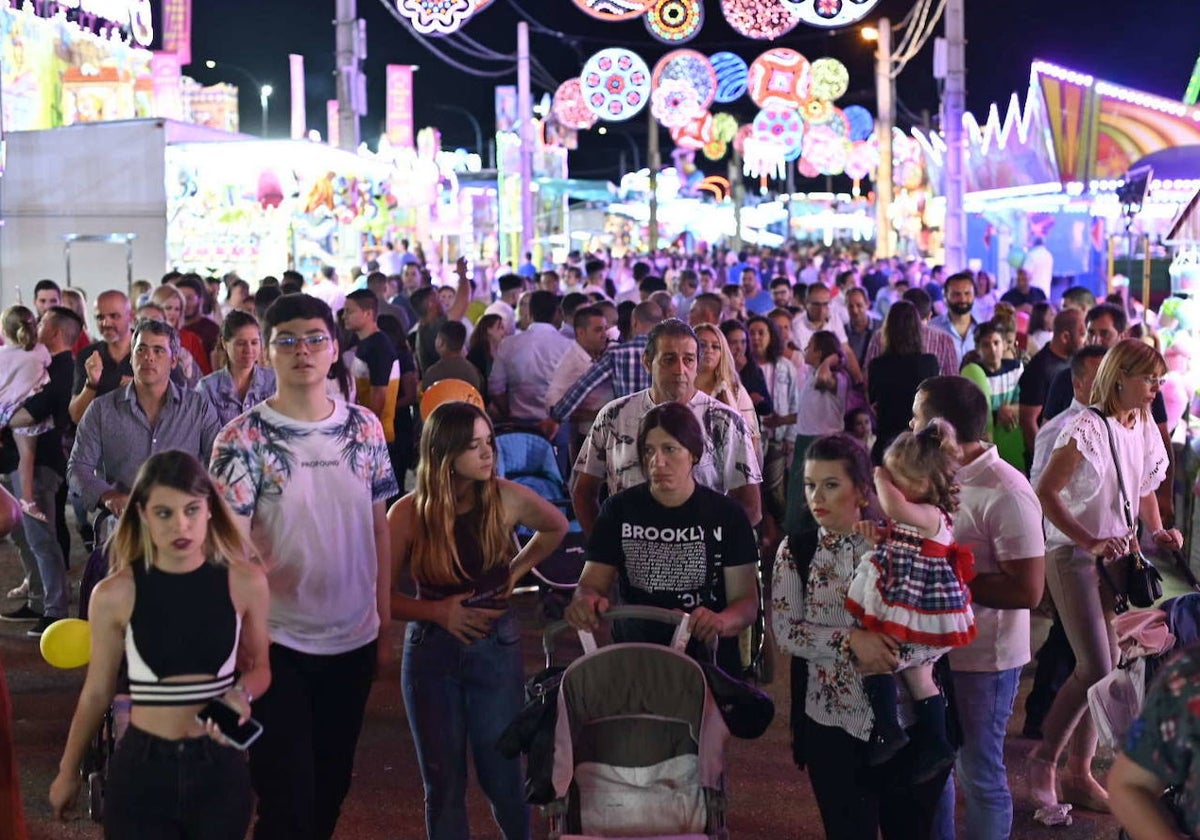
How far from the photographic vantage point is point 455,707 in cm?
480

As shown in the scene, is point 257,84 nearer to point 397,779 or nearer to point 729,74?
point 729,74

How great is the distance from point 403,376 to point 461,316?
3.09 metres

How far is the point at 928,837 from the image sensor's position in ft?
15.0

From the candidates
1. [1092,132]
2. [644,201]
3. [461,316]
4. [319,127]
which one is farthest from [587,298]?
[319,127]

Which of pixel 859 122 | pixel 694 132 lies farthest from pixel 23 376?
pixel 859 122

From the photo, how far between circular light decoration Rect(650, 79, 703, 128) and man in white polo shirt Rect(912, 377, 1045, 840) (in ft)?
80.6

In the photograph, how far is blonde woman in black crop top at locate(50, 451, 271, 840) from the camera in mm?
3857

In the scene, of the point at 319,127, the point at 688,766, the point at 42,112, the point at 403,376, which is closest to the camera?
the point at 688,766

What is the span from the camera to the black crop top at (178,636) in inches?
153

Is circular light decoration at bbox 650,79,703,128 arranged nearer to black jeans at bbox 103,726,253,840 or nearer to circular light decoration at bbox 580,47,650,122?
circular light decoration at bbox 580,47,650,122

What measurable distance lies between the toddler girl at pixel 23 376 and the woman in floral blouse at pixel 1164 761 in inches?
276

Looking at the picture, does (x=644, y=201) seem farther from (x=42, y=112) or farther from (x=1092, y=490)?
(x=1092, y=490)

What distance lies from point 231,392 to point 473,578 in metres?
2.97

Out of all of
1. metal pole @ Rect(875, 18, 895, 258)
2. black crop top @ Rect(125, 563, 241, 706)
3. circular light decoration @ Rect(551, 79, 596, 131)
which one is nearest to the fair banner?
circular light decoration @ Rect(551, 79, 596, 131)
